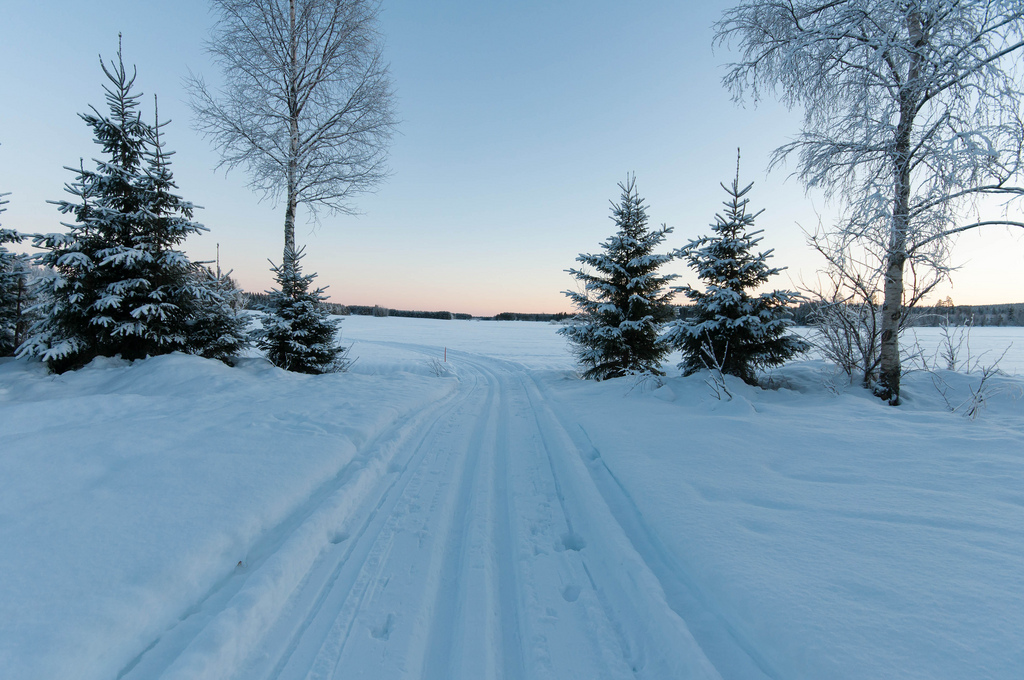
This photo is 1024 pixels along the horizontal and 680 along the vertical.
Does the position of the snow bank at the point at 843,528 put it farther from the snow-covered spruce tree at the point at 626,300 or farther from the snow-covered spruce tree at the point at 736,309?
the snow-covered spruce tree at the point at 626,300

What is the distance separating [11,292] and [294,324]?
5.16 m

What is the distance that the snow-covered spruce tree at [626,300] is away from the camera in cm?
982

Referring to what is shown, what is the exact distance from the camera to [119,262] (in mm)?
7094

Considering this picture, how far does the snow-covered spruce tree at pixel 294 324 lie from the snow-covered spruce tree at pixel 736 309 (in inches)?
320

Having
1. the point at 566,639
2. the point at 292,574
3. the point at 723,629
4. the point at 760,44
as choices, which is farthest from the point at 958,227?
the point at 292,574

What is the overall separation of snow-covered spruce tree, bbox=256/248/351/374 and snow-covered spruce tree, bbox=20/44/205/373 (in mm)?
1480

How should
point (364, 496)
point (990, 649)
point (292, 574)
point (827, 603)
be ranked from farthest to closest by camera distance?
point (364, 496), point (292, 574), point (827, 603), point (990, 649)

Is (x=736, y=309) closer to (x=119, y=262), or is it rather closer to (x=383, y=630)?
(x=383, y=630)

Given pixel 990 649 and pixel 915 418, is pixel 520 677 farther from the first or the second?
pixel 915 418

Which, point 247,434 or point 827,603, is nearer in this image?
point 827,603

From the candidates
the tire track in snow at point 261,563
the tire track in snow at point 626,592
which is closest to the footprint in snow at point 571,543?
the tire track in snow at point 626,592

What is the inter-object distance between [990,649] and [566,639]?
1786 millimetres

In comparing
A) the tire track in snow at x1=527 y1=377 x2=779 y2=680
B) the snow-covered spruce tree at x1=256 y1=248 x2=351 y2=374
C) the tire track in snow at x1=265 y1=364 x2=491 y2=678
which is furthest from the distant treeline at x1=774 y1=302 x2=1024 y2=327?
the snow-covered spruce tree at x1=256 y1=248 x2=351 y2=374

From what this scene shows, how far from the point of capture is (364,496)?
3426mm
